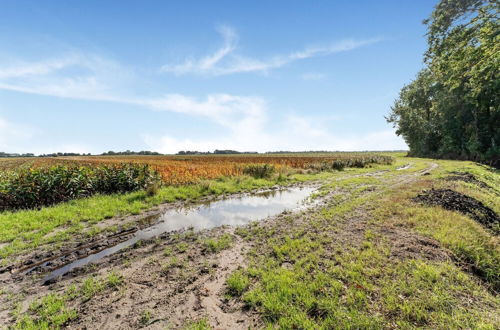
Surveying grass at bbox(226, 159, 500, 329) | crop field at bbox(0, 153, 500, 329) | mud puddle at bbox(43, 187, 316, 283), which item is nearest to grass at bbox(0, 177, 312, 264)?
crop field at bbox(0, 153, 500, 329)

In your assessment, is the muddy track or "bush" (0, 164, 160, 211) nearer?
the muddy track

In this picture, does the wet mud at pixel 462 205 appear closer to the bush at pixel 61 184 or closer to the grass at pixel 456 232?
the grass at pixel 456 232

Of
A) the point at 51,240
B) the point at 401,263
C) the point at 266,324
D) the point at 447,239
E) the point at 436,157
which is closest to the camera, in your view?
the point at 266,324

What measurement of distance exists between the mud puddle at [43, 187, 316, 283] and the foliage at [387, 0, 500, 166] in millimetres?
9870

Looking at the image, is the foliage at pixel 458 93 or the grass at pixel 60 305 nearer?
the grass at pixel 60 305

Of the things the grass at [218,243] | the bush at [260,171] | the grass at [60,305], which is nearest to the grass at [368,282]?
the grass at [218,243]

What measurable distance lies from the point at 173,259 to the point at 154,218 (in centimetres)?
390

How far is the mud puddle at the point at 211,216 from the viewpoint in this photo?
5.44 metres

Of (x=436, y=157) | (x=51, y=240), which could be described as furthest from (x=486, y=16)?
(x=436, y=157)

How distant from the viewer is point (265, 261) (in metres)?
4.71

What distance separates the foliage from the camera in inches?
353

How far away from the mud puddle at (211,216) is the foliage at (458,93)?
987 cm

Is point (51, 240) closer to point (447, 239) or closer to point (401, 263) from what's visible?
point (401, 263)

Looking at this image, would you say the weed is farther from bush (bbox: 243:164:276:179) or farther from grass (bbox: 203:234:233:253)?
bush (bbox: 243:164:276:179)
